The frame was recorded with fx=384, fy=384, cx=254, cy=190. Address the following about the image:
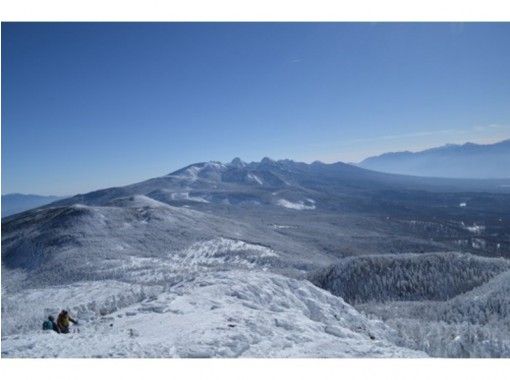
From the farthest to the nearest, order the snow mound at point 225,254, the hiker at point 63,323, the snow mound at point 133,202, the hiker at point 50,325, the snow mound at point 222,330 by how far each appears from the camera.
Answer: the snow mound at point 133,202, the snow mound at point 225,254, the hiker at point 50,325, the hiker at point 63,323, the snow mound at point 222,330

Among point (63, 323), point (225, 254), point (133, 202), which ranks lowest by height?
point (225, 254)

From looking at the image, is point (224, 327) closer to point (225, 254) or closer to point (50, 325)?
point (50, 325)

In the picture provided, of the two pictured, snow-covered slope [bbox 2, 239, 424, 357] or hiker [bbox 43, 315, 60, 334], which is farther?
hiker [bbox 43, 315, 60, 334]

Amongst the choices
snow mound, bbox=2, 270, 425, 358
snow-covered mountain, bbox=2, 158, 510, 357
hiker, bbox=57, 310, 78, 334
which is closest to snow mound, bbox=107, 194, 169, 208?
snow-covered mountain, bbox=2, 158, 510, 357

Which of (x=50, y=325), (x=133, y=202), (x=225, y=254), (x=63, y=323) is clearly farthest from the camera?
(x=133, y=202)

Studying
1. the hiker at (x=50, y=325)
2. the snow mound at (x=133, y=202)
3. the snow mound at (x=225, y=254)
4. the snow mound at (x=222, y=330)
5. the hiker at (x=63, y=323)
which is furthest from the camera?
the snow mound at (x=133, y=202)

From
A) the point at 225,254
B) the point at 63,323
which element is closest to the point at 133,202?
the point at 225,254

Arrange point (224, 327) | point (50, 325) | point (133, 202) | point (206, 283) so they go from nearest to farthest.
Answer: point (224, 327) → point (50, 325) → point (206, 283) → point (133, 202)

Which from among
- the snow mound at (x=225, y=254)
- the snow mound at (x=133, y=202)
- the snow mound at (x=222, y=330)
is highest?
the snow mound at (x=133, y=202)

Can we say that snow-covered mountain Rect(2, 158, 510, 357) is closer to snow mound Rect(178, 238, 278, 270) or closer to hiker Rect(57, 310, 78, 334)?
snow mound Rect(178, 238, 278, 270)

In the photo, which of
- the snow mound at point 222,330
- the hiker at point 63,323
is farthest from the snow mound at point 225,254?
the hiker at point 63,323

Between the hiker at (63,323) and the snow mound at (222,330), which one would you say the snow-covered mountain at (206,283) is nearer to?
Result: the snow mound at (222,330)

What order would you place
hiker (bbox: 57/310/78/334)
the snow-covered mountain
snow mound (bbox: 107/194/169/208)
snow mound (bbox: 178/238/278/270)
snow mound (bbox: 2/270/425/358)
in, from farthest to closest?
snow mound (bbox: 107/194/169/208) < snow mound (bbox: 178/238/278/270) < hiker (bbox: 57/310/78/334) < the snow-covered mountain < snow mound (bbox: 2/270/425/358)
